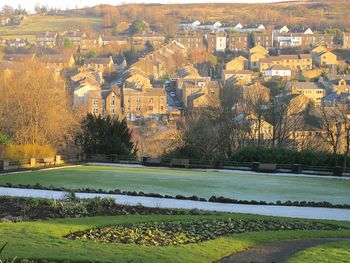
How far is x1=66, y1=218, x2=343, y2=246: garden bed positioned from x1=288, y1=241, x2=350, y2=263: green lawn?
2.08m

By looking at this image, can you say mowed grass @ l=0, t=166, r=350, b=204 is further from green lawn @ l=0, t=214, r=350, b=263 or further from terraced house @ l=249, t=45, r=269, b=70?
terraced house @ l=249, t=45, r=269, b=70

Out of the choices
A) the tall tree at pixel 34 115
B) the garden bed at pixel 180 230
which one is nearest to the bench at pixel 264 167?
the garden bed at pixel 180 230

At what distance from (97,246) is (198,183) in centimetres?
1450

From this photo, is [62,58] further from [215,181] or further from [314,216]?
[314,216]

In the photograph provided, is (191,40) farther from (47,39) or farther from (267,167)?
(267,167)

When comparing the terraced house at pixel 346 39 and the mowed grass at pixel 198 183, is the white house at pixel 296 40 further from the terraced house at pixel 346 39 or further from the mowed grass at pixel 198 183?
the mowed grass at pixel 198 183

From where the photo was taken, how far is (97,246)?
1096cm

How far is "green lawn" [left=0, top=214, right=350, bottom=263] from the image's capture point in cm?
998

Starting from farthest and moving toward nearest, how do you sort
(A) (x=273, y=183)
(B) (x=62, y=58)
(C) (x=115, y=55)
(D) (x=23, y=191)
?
(C) (x=115, y=55), (B) (x=62, y=58), (A) (x=273, y=183), (D) (x=23, y=191)

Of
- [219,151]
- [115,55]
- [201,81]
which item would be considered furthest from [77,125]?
[115,55]

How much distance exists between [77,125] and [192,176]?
60.0ft

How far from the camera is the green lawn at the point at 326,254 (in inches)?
406

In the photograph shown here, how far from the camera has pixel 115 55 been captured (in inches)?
5930

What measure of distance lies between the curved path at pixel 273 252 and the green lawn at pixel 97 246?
0.23 metres
